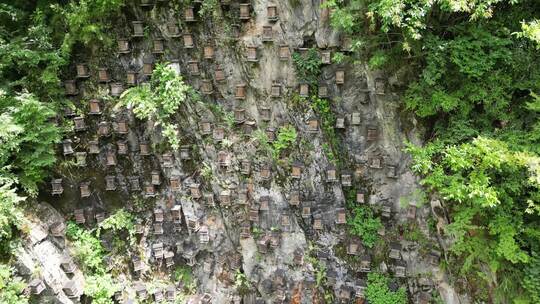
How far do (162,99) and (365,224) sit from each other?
15.7 ft

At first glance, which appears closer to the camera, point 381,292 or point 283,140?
point 381,292

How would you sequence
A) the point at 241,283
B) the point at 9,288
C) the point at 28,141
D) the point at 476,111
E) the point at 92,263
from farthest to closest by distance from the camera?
the point at 241,283
the point at 92,263
the point at 28,141
the point at 476,111
the point at 9,288

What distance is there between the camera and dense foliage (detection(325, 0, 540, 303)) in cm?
617

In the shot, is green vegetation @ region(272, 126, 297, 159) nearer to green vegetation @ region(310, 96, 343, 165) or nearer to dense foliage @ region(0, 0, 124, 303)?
green vegetation @ region(310, 96, 343, 165)

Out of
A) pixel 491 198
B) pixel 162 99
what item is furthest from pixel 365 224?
pixel 162 99

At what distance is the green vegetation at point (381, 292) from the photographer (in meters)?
8.00

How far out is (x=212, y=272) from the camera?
8.97 metres

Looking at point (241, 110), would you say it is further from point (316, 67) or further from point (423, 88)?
point (423, 88)

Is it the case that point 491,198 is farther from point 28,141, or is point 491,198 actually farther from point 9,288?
point 28,141

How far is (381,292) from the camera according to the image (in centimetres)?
812

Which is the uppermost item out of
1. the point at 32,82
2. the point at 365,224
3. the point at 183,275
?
the point at 32,82

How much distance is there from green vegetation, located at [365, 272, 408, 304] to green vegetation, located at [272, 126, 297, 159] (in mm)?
3050

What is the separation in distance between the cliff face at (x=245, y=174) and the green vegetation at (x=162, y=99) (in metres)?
0.29

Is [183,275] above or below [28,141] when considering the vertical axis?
below
